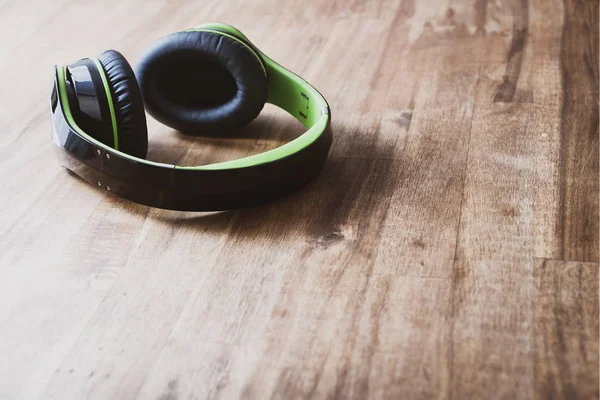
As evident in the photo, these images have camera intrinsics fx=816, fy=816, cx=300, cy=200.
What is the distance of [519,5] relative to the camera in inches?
87.2

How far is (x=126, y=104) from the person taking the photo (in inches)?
54.3

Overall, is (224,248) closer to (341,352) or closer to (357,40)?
(341,352)

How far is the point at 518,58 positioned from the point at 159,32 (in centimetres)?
91

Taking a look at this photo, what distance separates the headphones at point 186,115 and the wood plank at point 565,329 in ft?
1.44

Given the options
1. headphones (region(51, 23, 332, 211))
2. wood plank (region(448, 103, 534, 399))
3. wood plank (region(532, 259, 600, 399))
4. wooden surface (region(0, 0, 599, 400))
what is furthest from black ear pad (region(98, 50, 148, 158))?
wood plank (region(532, 259, 600, 399))

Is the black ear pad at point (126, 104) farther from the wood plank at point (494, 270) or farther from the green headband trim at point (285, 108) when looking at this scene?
the wood plank at point (494, 270)

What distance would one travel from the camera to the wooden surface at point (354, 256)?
1.03 metres

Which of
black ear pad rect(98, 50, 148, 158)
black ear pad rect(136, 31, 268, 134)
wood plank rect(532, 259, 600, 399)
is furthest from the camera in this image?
black ear pad rect(136, 31, 268, 134)

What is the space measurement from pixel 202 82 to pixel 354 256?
520mm

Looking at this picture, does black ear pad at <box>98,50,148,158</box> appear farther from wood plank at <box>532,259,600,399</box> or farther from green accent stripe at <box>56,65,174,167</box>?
wood plank at <box>532,259,600,399</box>

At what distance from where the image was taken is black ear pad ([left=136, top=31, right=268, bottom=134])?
1.49 meters

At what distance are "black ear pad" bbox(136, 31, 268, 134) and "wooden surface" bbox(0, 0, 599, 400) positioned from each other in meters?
0.06

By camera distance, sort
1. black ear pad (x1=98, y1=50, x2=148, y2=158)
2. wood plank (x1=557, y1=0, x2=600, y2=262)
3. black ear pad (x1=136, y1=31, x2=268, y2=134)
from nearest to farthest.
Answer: wood plank (x1=557, y1=0, x2=600, y2=262) < black ear pad (x1=98, y1=50, x2=148, y2=158) < black ear pad (x1=136, y1=31, x2=268, y2=134)

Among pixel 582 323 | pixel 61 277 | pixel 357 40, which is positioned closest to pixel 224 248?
pixel 61 277
